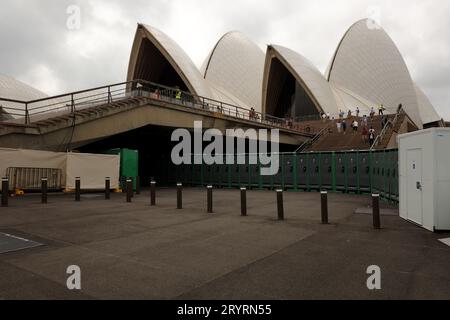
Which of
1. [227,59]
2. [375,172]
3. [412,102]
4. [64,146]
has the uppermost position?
[227,59]

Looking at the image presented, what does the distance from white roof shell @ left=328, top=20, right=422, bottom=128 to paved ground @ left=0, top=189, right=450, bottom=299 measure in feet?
174

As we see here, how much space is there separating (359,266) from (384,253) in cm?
109

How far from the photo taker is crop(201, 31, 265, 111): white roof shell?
185ft

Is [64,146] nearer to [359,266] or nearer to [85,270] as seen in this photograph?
[85,270]

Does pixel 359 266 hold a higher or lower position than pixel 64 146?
lower

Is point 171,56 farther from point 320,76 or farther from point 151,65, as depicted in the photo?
point 320,76

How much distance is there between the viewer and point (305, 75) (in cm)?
5028

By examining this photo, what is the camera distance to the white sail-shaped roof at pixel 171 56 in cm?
4156

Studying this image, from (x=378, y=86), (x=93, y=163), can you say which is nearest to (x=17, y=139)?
(x=93, y=163)

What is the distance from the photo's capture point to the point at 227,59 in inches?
2275

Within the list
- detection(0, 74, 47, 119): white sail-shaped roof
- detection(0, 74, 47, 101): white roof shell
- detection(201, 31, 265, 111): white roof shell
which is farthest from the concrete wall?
detection(0, 74, 47, 101): white roof shell

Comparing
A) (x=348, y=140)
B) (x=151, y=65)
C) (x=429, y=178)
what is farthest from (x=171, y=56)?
(x=429, y=178)

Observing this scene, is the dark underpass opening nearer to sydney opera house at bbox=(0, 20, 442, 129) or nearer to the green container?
the green container

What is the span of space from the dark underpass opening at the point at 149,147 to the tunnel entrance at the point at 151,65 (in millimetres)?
17378
